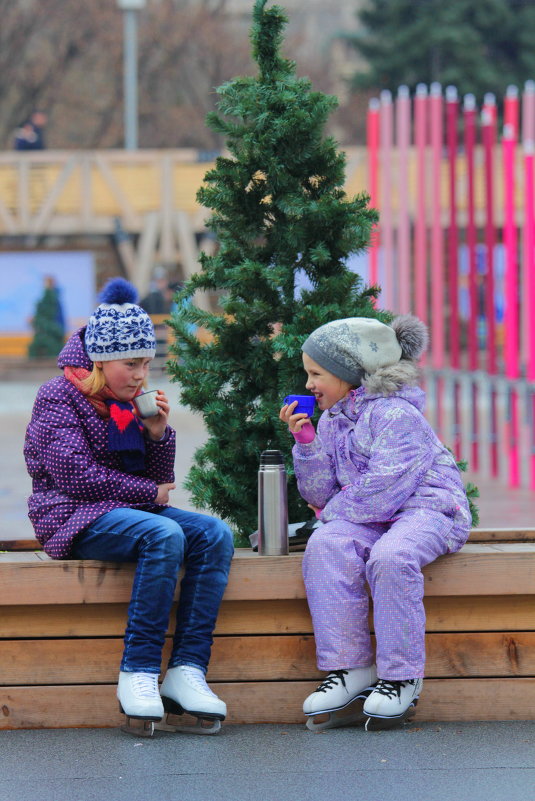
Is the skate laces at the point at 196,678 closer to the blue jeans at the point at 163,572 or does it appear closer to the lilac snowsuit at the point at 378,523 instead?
the blue jeans at the point at 163,572

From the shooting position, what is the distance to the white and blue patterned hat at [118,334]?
4.55 meters

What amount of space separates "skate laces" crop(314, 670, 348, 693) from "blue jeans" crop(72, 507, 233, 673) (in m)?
0.36

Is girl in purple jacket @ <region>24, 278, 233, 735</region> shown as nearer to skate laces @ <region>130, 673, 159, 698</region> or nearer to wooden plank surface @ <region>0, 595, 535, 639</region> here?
skate laces @ <region>130, 673, 159, 698</region>

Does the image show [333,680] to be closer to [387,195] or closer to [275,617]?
[275,617]

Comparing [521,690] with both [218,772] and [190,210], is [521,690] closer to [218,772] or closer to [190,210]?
[218,772]

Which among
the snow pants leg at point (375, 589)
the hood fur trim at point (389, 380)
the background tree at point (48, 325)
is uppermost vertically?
the hood fur trim at point (389, 380)

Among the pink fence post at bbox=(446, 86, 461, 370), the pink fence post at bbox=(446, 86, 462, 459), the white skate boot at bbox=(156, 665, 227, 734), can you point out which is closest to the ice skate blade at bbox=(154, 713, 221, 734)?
the white skate boot at bbox=(156, 665, 227, 734)

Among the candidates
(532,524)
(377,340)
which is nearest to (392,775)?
(377,340)

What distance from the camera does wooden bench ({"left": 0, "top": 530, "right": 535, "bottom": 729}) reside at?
14.5 ft

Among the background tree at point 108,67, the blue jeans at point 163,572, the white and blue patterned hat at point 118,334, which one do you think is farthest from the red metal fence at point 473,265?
the background tree at point 108,67

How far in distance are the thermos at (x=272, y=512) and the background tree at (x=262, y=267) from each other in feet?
1.67

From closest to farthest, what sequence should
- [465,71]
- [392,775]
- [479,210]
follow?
[392,775]
[479,210]
[465,71]

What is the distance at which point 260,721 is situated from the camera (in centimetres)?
452

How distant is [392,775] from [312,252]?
199 centimetres
